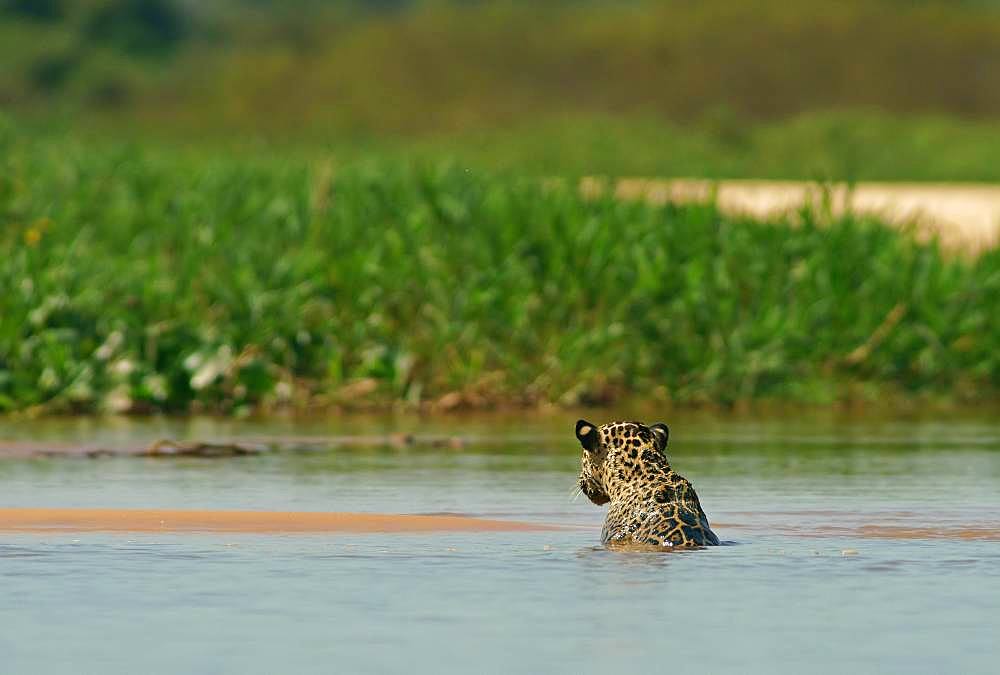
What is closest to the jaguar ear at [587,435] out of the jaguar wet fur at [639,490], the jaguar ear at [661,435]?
the jaguar wet fur at [639,490]

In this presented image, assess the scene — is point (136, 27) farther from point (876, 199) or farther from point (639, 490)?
point (639, 490)

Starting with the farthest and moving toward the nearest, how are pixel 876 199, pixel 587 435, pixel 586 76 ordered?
1. pixel 586 76
2. pixel 876 199
3. pixel 587 435

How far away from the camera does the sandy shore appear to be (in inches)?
757

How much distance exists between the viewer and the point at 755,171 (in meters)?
41.5

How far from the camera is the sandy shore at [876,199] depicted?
1923 centimetres

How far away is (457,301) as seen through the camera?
16656 millimetres

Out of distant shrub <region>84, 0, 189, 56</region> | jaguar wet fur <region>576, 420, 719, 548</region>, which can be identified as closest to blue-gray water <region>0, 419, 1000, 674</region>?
jaguar wet fur <region>576, 420, 719, 548</region>

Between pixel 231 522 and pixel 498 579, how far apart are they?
1.95 metres

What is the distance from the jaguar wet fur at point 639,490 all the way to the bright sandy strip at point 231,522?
0.31 meters

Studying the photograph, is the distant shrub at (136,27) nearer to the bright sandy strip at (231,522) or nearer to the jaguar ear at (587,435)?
the bright sandy strip at (231,522)

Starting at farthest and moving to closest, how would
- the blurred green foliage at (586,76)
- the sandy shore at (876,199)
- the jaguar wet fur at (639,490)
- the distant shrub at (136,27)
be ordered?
the distant shrub at (136,27), the blurred green foliage at (586,76), the sandy shore at (876,199), the jaguar wet fur at (639,490)

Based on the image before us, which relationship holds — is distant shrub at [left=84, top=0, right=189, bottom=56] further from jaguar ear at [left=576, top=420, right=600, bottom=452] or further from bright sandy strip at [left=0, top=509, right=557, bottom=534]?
jaguar ear at [left=576, top=420, right=600, bottom=452]

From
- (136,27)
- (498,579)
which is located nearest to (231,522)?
(498,579)

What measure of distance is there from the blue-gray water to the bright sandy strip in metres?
0.22
